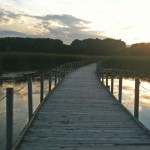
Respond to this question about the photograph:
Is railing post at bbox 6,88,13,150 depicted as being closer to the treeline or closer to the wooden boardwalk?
the wooden boardwalk

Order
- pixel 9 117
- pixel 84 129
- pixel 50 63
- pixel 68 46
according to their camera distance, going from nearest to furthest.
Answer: pixel 9 117 → pixel 84 129 → pixel 50 63 → pixel 68 46

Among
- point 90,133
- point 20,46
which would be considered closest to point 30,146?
point 90,133

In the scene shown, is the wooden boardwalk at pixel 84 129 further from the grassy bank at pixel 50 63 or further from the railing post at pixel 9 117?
the grassy bank at pixel 50 63

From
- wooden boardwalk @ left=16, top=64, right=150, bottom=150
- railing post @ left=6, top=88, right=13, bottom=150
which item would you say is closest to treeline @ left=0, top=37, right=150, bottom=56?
wooden boardwalk @ left=16, top=64, right=150, bottom=150

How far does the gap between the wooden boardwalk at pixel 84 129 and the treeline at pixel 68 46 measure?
92.0 m

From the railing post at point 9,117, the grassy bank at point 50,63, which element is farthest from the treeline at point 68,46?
the railing post at point 9,117

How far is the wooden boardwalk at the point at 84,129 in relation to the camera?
655 centimetres

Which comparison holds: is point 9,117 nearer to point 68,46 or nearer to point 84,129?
point 84,129

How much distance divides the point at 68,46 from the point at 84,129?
427ft

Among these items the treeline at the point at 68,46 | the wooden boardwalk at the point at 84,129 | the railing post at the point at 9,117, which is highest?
the treeline at the point at 68,46

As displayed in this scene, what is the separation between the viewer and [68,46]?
13725 cm

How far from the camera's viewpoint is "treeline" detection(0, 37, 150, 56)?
379ft

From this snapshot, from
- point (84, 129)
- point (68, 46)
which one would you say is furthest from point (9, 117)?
point (68, 46)

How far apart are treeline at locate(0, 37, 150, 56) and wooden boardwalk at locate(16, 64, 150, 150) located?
302 feet
